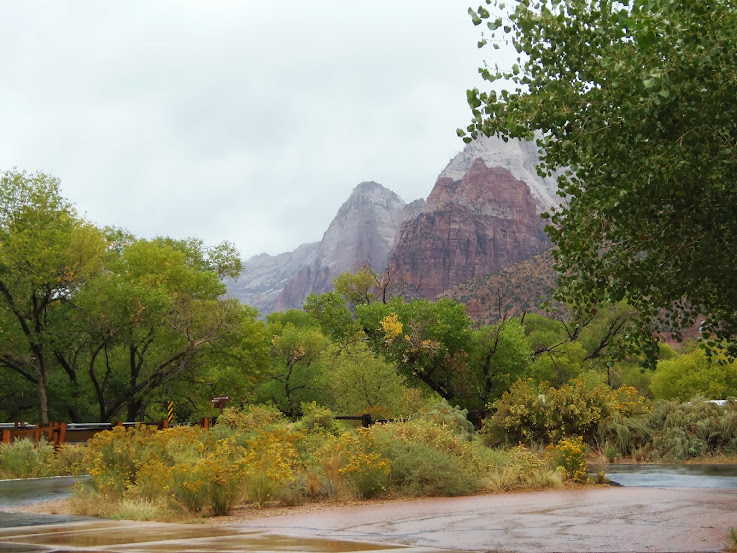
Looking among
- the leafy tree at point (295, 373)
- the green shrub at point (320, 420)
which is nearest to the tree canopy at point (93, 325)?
the leafy tree at point (295, 373)

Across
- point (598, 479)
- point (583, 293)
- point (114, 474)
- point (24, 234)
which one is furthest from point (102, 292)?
point (583, 293)

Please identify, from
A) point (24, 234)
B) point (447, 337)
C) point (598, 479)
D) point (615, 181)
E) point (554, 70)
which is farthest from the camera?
point (24, 234)

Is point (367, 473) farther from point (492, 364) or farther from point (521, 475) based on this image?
point (492, 364)

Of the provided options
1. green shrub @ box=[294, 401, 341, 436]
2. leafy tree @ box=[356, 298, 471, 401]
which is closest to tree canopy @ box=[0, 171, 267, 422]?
leafy tree @ box=[356, 298, 471, 401]

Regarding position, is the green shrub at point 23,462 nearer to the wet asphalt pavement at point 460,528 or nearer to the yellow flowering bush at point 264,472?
the wet asphalt pavement at point 460,528

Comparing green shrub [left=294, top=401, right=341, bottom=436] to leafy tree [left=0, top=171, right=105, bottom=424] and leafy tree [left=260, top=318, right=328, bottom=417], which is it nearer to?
leafy tree [left=0, top=171, right=105, bottom=424]

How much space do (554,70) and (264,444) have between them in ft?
24.9

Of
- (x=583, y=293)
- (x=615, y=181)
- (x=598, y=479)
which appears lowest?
(x=598, y=479)

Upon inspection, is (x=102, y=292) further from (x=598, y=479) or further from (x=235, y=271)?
(x=598, y=479)

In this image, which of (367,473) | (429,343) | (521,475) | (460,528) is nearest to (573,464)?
(521,475)

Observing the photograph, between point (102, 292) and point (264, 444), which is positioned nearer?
point (264, 444)

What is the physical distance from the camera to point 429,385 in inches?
1268

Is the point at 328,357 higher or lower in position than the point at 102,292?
lower

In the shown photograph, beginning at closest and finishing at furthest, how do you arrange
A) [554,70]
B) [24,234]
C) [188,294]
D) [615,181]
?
[615,181]
[554,70]
[24,234]
[188,294]
